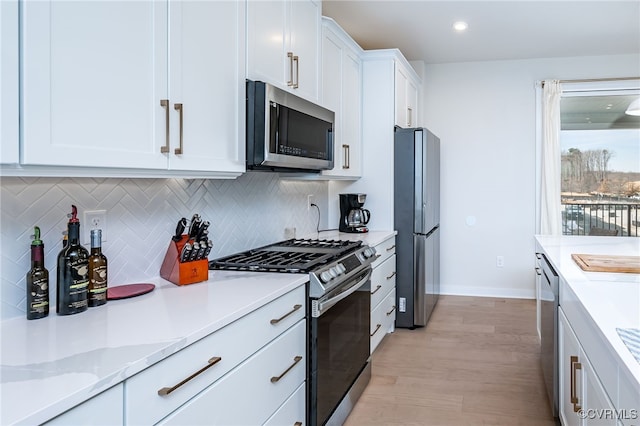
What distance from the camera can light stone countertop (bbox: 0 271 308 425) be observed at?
940 millimetres

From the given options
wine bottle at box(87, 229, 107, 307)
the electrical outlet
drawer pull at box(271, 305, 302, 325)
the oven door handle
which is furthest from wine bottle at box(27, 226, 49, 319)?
the oven door handle

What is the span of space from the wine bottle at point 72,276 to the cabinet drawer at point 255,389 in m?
0.48

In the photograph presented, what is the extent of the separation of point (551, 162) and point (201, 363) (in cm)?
483

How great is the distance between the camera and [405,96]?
464cm

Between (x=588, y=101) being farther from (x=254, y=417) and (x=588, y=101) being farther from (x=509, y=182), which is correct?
(x=254, y=417)

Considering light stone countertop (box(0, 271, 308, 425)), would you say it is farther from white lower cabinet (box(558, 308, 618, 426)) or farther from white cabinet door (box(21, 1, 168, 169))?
white lower cabinet (box(558, 308, 618, 426))

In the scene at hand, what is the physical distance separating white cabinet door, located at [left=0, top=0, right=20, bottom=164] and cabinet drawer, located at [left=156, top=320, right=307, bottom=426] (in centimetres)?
74

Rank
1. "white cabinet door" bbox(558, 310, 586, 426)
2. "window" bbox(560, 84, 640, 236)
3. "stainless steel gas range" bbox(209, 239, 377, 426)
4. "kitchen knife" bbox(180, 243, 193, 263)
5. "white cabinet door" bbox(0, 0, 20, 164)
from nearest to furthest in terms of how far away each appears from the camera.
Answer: "white cabinet door" bbox(0, 0, 20, 164), "white cabinet door" bbox(558, 310, 586, 426), "kitchen knife" bbox(180, 243, 193, 263), "stainless steel gas range" bbox(209, 239, 377, 426), "window" bbox(560, 84, 640, 236)

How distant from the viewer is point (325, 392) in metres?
2.30

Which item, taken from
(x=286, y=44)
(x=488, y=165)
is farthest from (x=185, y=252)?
(x=488, y=165)

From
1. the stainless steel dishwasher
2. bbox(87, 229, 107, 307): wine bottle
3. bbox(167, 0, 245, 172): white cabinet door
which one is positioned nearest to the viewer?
bbox(87, 229, 107, 307): wine bottle

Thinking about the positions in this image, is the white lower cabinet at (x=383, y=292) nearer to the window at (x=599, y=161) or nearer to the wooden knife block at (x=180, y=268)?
the wooden knife block at (x=180, y=268)

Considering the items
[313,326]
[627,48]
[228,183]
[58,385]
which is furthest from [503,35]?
[58,385]

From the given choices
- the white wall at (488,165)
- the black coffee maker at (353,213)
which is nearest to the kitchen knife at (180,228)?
the black coffee maker at (353,213)
